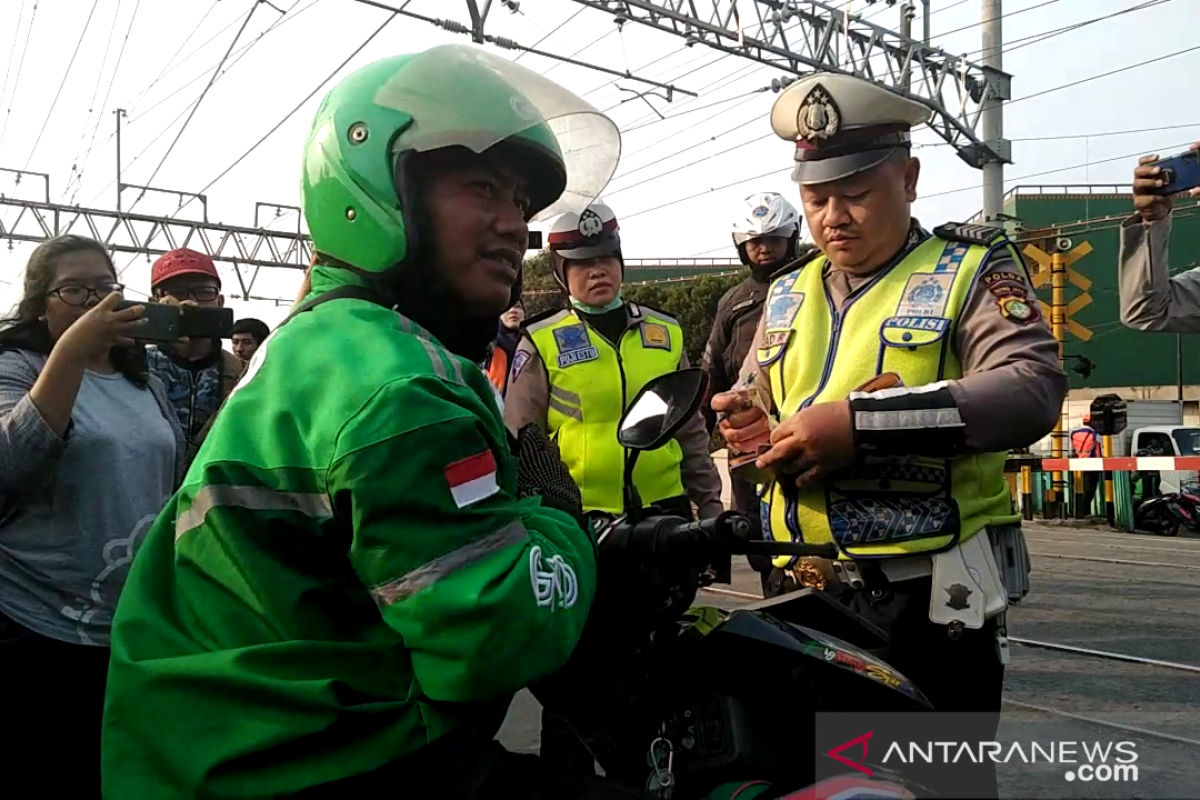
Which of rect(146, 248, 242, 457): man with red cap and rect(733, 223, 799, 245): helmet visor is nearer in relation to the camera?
rect(146, 248, 242, 457): man with red cap

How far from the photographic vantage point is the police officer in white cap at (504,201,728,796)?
143 inches

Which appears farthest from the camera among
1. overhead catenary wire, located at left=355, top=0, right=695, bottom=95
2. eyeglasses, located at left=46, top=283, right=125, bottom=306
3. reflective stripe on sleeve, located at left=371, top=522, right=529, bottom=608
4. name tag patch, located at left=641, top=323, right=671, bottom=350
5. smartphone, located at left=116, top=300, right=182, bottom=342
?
overhead catenary wire, located at left=355, top=0, right=695, bottom=95

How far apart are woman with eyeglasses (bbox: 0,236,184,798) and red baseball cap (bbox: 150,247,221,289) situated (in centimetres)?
160

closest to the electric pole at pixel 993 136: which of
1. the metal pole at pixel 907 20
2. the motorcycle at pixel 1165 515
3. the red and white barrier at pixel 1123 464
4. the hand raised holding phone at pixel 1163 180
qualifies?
the metal pole at pixel 907 20

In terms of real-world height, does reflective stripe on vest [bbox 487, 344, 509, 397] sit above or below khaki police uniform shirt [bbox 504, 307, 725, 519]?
above

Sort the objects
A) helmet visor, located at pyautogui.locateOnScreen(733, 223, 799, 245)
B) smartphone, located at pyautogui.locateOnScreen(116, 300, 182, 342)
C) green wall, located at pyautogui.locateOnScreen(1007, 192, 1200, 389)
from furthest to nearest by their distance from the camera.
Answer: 1. green wall, located at pyautogui.locateOnScreen(1007, 192, 1200, 389)
2. helmet visor, located at pyautogui.locateOnScreen(733, 223, 799, 245)
3. smartphone, located at pyautogui.locateOnScreen(116, 300, 182, 342)

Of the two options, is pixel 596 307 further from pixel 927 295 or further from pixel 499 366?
pixel 927 295

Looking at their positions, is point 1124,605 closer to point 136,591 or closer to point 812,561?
point 812,561

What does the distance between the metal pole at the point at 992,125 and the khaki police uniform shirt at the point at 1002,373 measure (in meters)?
16.0

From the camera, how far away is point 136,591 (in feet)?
4.75

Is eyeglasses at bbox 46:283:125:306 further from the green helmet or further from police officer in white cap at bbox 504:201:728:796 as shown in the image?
the green helmet

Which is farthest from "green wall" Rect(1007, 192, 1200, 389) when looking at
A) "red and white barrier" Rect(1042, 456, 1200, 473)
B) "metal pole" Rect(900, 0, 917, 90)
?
"red and white barrier" Rect(1042, 456, 1200, 473)

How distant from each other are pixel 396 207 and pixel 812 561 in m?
1.18

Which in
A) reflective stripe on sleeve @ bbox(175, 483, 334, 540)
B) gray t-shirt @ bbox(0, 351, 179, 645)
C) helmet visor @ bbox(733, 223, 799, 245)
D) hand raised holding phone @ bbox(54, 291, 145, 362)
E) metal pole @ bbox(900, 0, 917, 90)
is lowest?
gray t-shirt @ bbox(0, 351, 179, 645)
